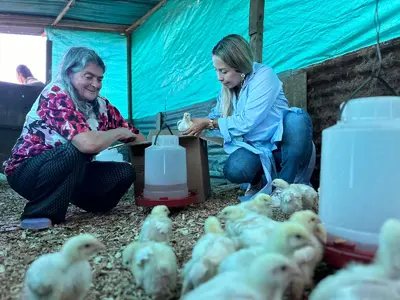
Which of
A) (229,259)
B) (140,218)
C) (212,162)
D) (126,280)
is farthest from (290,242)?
(212,162)

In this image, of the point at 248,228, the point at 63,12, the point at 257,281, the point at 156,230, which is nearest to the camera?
the point at 257,281

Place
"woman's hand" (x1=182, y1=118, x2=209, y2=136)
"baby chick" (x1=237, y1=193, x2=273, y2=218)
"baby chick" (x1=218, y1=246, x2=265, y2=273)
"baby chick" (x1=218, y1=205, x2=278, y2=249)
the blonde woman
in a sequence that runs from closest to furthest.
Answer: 1. "baby chick" (x1=218, y1=246, x2=265, y2=273)
2. "baby chick" (x1=218, y1=205, x2=278, y2=249)
3. "baby chick" (x1=237, y1=193, x2=273, y2=218)
4. the blonde woman
5. "woman's hand" (x1=182, y1=118, x2=209, y2=136)

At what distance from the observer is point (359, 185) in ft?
3.94

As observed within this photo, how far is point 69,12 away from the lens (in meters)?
5.71

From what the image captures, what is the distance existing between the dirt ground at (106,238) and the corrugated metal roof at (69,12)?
3.36 m

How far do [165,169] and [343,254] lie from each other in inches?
64.4

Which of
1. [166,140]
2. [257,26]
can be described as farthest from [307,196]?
[257,26]

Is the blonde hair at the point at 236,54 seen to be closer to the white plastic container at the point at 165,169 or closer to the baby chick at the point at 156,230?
the white plastic container at the point at 165,169

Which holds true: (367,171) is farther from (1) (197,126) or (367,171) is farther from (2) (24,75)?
(2) (24,75)

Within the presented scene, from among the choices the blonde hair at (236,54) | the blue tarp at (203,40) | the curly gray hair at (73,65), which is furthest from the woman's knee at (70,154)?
the blue tarp at (203,40)

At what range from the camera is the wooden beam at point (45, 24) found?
5.79m

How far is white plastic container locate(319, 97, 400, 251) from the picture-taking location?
3.87ft

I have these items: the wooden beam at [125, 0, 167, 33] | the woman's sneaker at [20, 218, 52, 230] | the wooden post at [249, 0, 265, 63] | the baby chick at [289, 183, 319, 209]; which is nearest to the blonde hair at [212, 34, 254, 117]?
the wooden post at [249, 0, 265, 63]

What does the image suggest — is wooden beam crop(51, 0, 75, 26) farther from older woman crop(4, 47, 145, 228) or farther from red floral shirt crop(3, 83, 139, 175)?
red floral shirt crop(3, 83, 139, 175)
